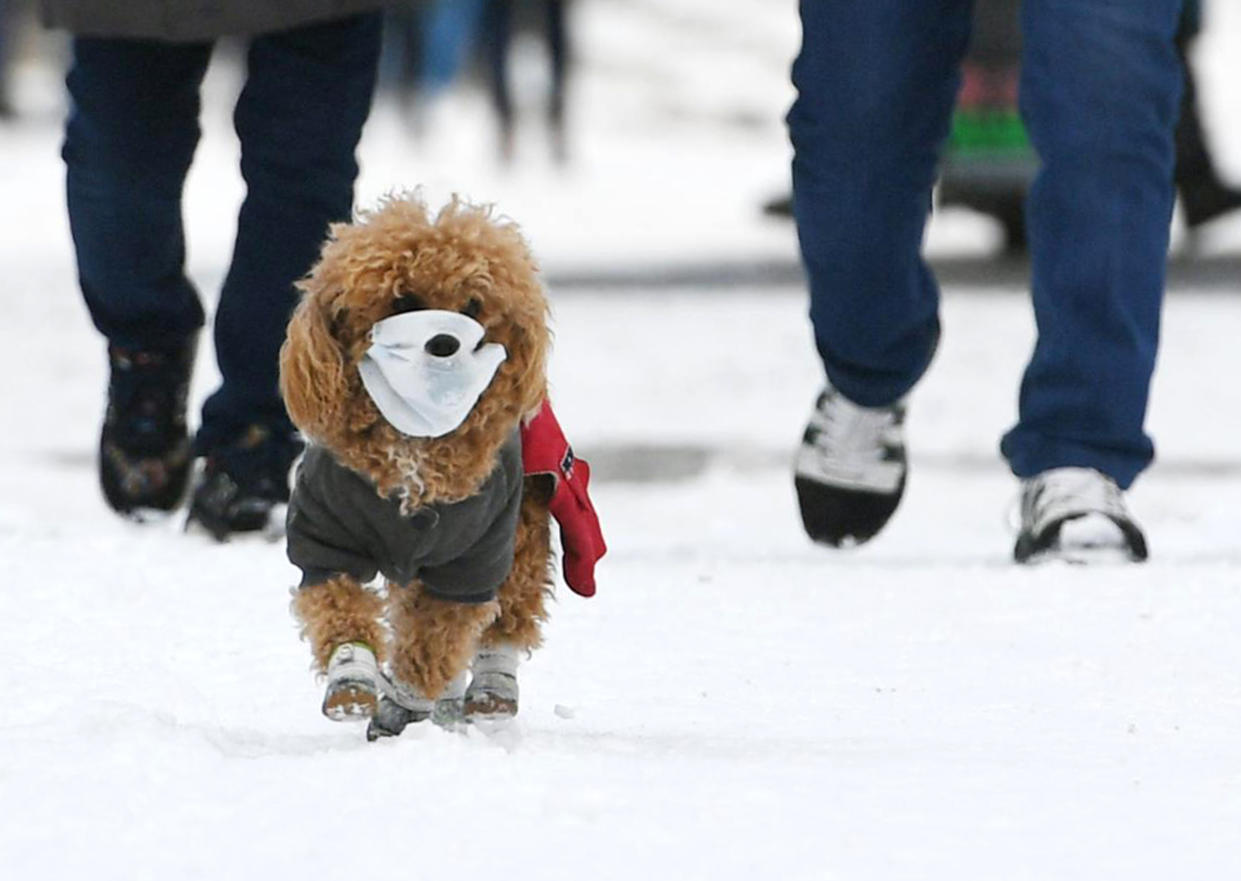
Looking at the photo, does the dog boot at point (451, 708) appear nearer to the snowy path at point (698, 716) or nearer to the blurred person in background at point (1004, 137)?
the snowy path at point (698, 716)

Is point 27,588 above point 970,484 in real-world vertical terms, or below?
above

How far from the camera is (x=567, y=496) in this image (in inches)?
92.9

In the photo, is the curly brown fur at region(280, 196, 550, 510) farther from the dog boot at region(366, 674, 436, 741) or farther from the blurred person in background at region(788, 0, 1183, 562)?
the blurred person in background at region(788, 0, 1183, 562)

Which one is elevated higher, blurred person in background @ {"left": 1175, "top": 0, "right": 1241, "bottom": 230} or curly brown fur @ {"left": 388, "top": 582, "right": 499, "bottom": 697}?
curly brown fur @ {"left": 388, "top": 582, "right": 499, "bottom": 697}

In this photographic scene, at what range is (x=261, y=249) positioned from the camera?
375cm

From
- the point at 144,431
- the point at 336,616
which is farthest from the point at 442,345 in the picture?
the point at 144,431

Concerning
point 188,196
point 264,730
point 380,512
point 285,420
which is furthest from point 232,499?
point 188,196

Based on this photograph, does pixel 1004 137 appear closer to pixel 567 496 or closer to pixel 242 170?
pixel 242 170

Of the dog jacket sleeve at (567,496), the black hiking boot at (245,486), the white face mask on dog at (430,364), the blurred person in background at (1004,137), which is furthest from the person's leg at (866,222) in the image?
the blurred person in background at (1004,137)

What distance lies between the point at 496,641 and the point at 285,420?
1.53m

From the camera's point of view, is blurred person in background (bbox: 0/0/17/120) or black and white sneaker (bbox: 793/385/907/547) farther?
blurred person in background (bbox: 0/0/17/120)

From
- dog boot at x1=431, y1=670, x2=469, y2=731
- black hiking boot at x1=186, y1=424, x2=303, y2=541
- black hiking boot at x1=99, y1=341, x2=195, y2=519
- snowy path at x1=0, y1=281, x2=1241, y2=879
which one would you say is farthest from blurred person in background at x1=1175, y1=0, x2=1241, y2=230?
dog boot at x1=431, y1=670, x2=469, y2=731

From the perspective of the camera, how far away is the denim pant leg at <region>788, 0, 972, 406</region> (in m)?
3.60

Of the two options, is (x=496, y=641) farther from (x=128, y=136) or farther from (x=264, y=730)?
(x=128, y=136)
